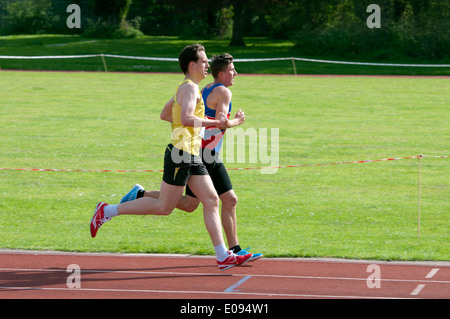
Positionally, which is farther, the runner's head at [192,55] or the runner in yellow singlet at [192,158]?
the runner's head at [192,55]

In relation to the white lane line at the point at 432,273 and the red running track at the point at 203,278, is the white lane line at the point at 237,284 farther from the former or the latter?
the white lane line at the point at 432,273

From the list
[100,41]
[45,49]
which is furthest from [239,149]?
[100,41]

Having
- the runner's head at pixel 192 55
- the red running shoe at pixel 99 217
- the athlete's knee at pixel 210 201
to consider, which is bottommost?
the red running shoe at pixel 99 217

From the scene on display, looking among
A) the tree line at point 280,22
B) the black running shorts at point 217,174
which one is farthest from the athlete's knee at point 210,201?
the tree line at point 280,22

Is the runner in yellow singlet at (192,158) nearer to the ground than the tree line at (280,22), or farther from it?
nearer to the ground

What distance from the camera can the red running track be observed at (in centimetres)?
706

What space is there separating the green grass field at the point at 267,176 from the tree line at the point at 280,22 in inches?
631

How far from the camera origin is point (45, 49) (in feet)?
171

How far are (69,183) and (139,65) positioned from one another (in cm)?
2840

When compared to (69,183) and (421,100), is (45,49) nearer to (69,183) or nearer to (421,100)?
(421,100)

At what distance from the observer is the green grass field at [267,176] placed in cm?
948

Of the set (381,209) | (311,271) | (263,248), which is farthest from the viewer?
(381,209)

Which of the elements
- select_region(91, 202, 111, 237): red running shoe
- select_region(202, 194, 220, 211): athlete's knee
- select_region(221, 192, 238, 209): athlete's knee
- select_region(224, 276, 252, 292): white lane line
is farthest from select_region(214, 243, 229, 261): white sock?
select_region(91, 202, 111, 237): red running shoe

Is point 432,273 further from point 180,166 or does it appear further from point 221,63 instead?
point 221,63
